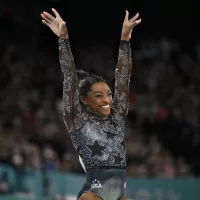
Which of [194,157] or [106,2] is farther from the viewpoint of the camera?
[106,2]

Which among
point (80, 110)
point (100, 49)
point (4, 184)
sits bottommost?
point (4, 184)

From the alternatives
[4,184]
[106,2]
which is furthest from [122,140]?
[106,2]

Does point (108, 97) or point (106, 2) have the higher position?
point (106, 2)

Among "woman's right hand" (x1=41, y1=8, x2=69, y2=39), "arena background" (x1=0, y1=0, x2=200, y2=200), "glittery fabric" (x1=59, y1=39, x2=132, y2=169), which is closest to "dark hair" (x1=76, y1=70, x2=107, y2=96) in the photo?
"glittery fabric" (x1=59, y1=39, x2=132, y2=169)

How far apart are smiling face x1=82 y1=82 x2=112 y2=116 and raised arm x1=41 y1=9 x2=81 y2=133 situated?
0.40ft

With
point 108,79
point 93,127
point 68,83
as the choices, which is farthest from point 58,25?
point 108,79

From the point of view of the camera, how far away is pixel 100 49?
12.6 meters

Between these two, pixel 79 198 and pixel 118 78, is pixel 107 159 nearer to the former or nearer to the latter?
pixel 79 198

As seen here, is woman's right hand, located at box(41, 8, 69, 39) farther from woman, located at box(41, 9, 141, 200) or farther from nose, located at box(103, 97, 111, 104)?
nose, located at box(103, 97, 111, 104)

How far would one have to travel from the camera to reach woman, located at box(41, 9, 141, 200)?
380 centimetres

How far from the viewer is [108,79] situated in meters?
9.73

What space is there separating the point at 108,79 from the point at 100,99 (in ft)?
19.1

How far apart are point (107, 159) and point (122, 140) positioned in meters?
0.18

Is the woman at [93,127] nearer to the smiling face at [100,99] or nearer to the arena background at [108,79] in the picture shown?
the smiling face at [100,99]
